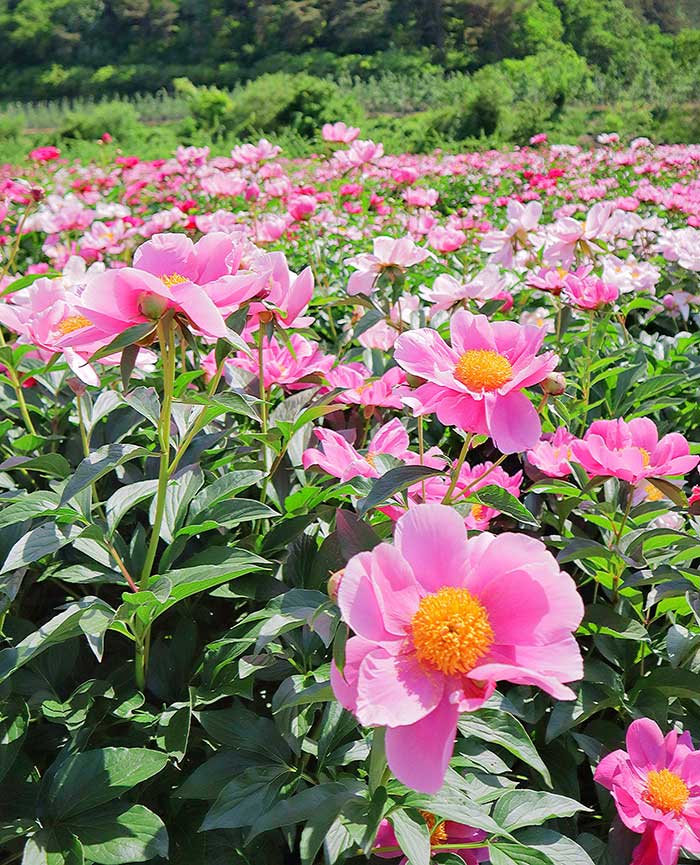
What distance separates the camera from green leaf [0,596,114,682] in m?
0.73

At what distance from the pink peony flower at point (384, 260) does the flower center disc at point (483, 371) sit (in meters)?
0.64

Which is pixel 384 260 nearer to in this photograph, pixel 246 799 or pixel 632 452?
pixel 632 452

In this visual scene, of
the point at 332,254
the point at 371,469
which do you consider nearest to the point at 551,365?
the point at 371,469

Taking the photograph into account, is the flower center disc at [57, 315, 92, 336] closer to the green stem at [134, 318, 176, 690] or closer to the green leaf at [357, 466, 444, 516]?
the green stem at [134, 318, 176, 690]

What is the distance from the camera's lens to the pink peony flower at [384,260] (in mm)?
1368

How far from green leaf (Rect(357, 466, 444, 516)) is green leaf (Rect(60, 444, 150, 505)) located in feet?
0.82

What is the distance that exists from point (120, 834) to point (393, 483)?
45cm

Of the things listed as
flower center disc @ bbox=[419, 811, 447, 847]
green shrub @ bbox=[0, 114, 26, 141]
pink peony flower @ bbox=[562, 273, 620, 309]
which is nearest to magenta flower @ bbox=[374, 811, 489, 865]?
flower center disc @ bbox=[419, 811, 447, 847]

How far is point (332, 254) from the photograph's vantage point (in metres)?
2.95

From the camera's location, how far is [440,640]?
538 mm

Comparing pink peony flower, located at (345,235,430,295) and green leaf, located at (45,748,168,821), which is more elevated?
pink peony flower, located at (345,235,430,295)

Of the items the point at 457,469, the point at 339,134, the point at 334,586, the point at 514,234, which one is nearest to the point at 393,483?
the point at 457,469

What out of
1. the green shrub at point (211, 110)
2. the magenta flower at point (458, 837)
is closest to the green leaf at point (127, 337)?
the magenta flower at point (458, 837)

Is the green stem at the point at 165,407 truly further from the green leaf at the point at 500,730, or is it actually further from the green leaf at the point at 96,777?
the green leaf at the point at 500,730
